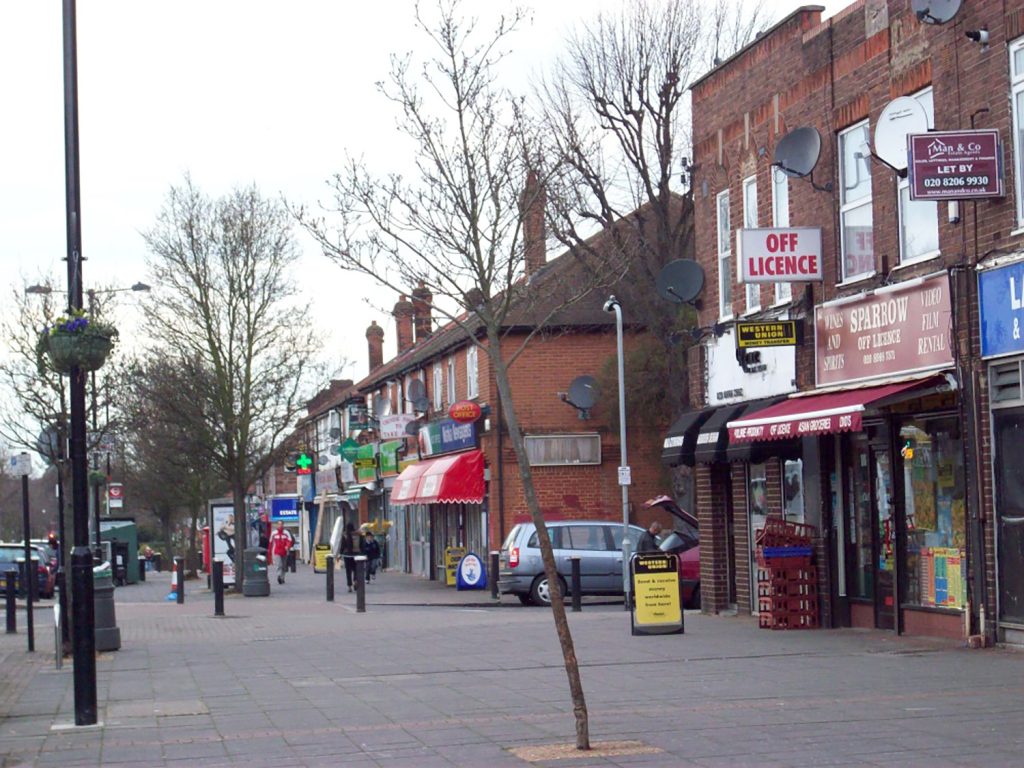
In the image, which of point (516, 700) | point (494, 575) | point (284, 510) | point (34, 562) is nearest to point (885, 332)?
point (516, 700)

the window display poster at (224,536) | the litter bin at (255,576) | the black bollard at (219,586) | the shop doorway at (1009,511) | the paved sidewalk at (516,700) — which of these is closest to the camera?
the paved sidewalk at (516,700)

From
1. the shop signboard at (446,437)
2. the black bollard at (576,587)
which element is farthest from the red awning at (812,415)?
the shop signboard at (446,437)

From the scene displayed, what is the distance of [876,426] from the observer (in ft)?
59.4

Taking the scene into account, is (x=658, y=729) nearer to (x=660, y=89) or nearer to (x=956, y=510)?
(x=956, y=510)

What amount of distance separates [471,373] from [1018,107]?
2544 cm

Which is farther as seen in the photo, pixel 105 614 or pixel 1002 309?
pixel 105 614

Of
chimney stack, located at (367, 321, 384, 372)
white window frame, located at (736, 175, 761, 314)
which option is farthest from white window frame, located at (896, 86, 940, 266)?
chimney stack, located at (367, 321, 384, 372)

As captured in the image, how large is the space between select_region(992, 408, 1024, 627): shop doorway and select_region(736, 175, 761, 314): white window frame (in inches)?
236

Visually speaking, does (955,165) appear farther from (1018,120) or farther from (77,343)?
(77,343)

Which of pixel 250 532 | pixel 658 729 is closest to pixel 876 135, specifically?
pixel 658 729

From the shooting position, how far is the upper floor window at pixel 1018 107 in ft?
48.5

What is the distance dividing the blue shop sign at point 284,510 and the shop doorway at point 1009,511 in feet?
130

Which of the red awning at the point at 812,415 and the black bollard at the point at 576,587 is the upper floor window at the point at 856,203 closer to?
the red awning at the point at 812,415

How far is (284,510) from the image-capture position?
178ft
